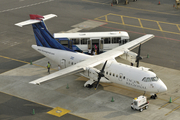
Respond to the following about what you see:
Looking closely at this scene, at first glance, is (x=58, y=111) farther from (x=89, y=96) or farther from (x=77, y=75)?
(x=77, y=75)

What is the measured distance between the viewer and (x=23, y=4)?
84.1 meters

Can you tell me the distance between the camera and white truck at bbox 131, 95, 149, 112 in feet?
121

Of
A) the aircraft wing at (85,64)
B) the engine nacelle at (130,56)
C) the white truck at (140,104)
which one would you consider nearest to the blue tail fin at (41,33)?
the aircraft wing at (85,64)

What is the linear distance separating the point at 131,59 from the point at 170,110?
37.8 feet

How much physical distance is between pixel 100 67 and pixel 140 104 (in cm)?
889

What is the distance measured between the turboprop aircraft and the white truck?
2.10 meters

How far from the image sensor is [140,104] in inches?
1468

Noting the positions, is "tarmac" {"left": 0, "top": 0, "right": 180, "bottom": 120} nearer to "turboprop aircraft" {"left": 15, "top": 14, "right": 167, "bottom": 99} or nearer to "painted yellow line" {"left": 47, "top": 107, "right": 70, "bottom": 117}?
"painted yellow line" {"left": 47, "top": 107, "right": 70, "bottom": 117}

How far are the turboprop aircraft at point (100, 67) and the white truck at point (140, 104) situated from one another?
210 centimetres

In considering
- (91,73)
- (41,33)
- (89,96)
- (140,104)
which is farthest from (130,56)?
(41,33)

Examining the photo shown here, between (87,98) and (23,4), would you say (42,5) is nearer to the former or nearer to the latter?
(23,4)

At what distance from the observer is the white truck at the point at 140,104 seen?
121 ft

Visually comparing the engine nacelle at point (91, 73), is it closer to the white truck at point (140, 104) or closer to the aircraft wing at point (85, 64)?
the aircraft wing at point (85, 64)

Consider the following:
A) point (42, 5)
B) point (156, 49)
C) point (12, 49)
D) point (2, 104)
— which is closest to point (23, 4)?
point (42, 5)
